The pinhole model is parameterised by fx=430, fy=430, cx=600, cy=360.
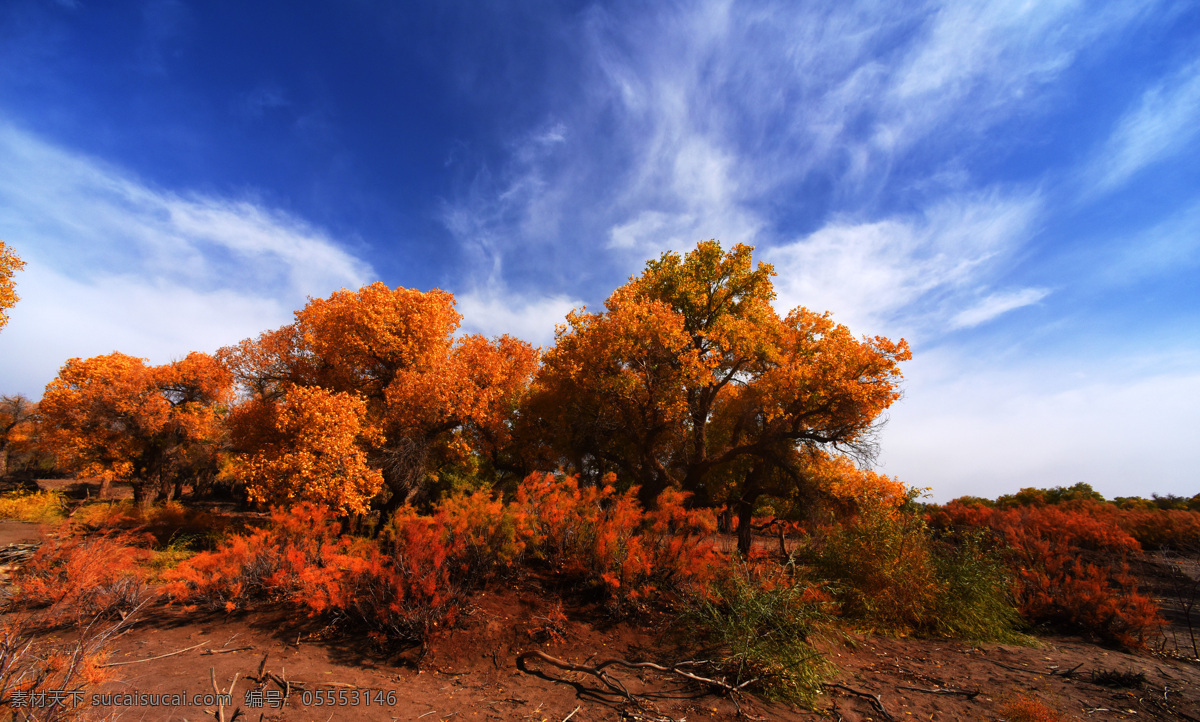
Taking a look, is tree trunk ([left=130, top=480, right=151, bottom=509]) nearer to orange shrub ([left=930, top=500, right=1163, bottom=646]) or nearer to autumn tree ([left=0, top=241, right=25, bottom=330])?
autumn tree ([left=0, top=241, right=25, bottom=330])

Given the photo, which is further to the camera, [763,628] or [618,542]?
[618,542]

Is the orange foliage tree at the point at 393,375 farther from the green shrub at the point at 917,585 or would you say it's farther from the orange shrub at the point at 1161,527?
the orange shrub at the point at 1161,527

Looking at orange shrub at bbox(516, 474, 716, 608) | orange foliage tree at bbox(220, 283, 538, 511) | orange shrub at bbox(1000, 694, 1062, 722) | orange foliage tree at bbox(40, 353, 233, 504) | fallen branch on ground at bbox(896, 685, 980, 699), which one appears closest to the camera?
orange shrub at bbox(1000, 694, 1062, 722)

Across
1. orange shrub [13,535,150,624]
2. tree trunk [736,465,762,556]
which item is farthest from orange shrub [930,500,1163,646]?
orange shrub [13,535,150,624]

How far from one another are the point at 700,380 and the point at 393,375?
30.4 feet

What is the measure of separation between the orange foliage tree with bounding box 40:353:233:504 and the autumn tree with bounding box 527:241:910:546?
12752 mm

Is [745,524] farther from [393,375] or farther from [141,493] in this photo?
[141,493]

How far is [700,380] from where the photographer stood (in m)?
→ 12.0

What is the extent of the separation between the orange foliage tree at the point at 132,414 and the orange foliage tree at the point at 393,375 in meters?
4.36

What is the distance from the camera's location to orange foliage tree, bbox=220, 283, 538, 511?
11.9 m

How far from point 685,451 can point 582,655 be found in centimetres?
1080

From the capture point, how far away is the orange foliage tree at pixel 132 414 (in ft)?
48.6

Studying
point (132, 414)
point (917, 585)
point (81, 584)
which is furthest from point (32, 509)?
point (917, 585)

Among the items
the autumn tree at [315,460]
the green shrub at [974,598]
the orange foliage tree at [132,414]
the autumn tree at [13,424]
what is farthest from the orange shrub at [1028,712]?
the autumn tree at [13,424]
